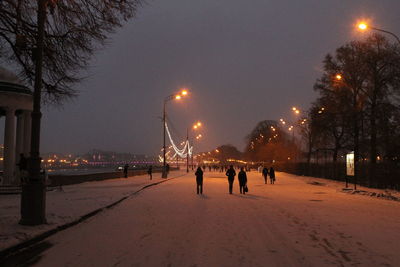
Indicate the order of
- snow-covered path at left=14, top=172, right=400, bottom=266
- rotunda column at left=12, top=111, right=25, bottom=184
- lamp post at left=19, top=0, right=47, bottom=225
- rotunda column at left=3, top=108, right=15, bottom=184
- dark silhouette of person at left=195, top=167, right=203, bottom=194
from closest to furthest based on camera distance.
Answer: snow-covered path at left=14, top=172, right=400, bottom=266, lamp post at left=19, top=0, right=47, bottom=225, dark silhouette of person at left=195, top=167, right=203, bottom=194, rotunda column at left=3, top=108, right=15, bottom=184, rotunda column at left=12, top=111, right=25, bottom=184

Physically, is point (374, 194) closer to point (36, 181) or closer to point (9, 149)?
point (36, 181)

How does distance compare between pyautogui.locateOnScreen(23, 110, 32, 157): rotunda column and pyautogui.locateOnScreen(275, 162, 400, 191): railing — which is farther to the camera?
pyautogui.locateOnScreen(23, 110, 32, 157): rotunda column

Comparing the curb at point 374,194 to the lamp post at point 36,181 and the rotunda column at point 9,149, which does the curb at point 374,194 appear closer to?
the lamp post at point 36,181

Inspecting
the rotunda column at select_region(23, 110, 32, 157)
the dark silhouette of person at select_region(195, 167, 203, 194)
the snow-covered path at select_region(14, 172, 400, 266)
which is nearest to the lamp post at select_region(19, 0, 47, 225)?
the snow-covered path at select_region(14, 172, 400, 266)

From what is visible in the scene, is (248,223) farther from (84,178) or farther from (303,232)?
(84,178)

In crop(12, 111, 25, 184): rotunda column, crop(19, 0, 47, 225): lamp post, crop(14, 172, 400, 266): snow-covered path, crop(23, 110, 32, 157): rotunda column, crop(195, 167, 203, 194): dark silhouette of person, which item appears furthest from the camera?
crop(12, 111, 25, 184): rotunda column

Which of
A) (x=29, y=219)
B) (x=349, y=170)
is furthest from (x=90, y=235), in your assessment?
(x=349, y=170)

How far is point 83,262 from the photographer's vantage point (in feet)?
29.8

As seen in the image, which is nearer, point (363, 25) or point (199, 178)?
point (363, 25)

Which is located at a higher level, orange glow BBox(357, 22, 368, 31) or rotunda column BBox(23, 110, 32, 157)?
orange glow BBox(357, 22, 368, 31)

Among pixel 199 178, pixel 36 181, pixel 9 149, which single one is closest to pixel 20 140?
pixel 9 149

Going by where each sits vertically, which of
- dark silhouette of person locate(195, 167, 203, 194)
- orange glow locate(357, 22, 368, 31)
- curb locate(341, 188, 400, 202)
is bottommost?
curb locate(341, 188, 400, 202)

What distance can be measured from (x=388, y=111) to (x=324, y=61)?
43.1ft

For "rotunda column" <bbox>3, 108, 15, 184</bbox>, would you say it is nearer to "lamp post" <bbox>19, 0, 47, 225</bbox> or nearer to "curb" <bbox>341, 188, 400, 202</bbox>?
"lamp post" <bbox>19, 0, 47, 225</bbox>
